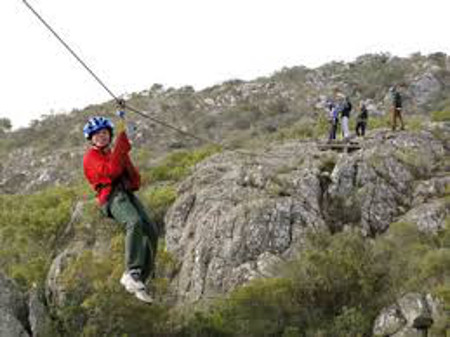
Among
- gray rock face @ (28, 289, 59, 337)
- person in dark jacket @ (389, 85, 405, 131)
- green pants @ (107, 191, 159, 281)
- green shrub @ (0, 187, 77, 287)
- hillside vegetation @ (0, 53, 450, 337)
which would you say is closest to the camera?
green pants @ (107, 191, 159, 281)

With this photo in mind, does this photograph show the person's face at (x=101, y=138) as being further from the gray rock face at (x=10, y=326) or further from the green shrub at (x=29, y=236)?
the green shrub at (x=29, y=236)

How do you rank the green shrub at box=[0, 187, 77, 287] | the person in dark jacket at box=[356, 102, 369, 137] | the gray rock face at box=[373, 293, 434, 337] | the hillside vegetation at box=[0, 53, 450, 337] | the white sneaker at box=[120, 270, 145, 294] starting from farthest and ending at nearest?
1. the green shrub at box=[0, 187, 77, 287]
2. the person in dark jacket at box=[356, 102, 369, 137]
3. the hillside vegetation at box=[0, 53, 450, 337]
4. the gray rock face at box=[373, 293, 434, 337]
5. the white sneaker at box=[120, 270, 145, 294]

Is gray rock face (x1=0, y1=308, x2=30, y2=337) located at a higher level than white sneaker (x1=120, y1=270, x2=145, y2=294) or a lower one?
lower

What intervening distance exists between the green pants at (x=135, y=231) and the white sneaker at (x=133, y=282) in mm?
63

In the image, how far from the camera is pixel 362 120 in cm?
3083

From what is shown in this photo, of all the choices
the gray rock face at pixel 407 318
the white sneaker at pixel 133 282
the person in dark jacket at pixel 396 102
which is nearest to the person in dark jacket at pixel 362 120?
the person in dark jacket at pixel 396 102

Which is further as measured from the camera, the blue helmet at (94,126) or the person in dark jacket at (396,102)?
the person in dark jacket at (396,102)

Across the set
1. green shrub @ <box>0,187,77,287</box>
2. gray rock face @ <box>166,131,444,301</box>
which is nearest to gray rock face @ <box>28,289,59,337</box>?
green shrub @ <box>0,187,77,287</box>

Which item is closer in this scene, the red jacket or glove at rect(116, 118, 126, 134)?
the red jacket

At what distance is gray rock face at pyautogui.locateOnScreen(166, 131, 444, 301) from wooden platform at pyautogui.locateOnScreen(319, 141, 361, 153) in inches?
9.4

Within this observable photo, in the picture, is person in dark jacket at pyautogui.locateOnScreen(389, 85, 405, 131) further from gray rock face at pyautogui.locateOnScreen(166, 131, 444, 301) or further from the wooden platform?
the wooden platform

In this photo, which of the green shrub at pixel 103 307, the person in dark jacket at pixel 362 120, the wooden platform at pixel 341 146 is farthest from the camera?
the wooden platform at pixel 341 146

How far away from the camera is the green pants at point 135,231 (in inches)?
322

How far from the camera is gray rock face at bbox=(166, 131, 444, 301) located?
96.2 ft
